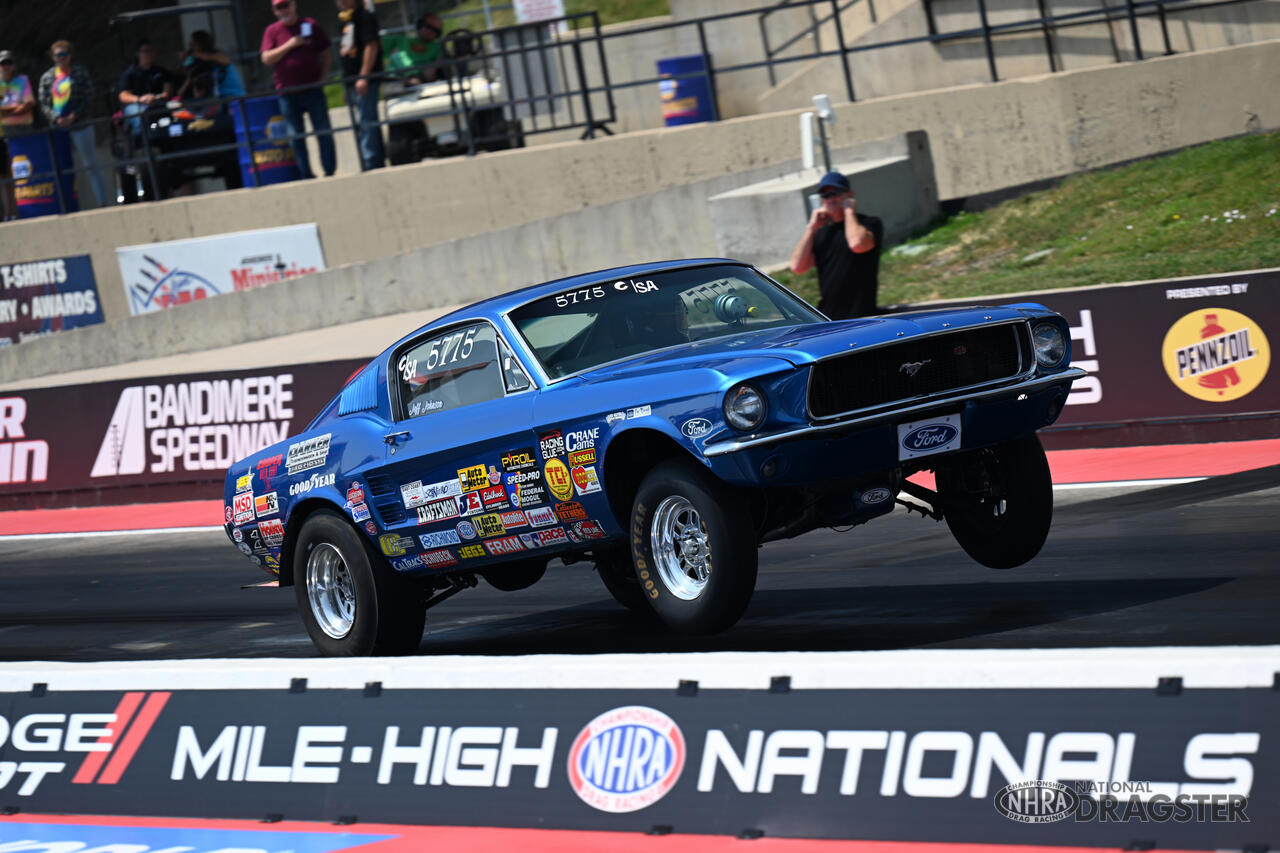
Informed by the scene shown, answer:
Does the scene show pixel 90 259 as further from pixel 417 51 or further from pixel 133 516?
pixel 133 516

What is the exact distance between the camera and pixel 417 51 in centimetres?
2316

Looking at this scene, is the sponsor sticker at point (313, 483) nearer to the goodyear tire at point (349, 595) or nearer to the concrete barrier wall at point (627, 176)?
the goodyear tire at point (349, 595)

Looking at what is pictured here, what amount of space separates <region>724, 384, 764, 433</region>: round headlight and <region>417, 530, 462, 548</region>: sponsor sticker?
1843 millimetres

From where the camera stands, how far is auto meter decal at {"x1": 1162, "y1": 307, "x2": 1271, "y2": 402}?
1194cm

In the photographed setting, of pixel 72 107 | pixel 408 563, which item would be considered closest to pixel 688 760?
pixel 408 563

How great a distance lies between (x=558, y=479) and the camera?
7.16 meters

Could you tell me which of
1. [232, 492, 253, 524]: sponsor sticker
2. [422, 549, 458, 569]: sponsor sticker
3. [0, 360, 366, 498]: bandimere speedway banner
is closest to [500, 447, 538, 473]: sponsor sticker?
[422, 549, 458, 569]: sponsor sticker

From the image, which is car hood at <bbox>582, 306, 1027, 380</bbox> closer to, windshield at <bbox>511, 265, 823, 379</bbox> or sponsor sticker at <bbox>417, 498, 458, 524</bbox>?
windshield at <bbox>511, 265, 823, 379</bbox>

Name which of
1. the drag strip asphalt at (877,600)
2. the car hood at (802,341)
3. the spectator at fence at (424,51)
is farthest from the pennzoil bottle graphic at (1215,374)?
the spectator at fence at (424,51)

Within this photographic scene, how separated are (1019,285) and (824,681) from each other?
11942 mm

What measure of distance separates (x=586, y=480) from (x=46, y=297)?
68.9ft

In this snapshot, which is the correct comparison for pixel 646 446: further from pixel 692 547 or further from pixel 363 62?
pixel 363 62

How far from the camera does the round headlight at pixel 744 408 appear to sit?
6402 millimetres

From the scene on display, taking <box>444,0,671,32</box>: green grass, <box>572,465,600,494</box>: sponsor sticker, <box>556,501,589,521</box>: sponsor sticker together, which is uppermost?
<box>444,0,671,32</box>: green grass
